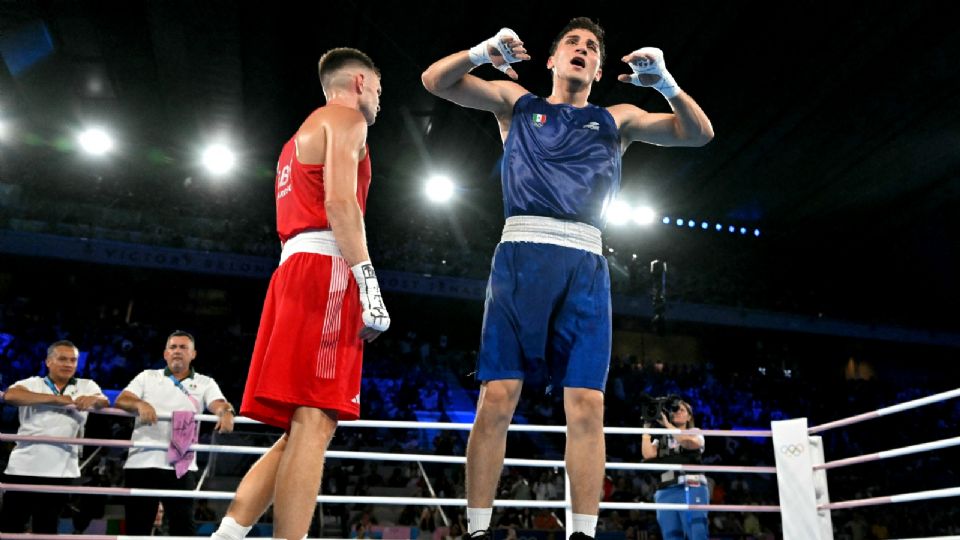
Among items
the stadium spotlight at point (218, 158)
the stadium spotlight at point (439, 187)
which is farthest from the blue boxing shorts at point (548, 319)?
the stadium spotlight at point (218, 158)

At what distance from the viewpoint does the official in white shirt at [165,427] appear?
13.8ft

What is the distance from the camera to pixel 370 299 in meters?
2.12

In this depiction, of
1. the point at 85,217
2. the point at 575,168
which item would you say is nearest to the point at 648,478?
the point at 575,168

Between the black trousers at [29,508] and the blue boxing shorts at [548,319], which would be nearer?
the blue boxing shorts at [548,319]

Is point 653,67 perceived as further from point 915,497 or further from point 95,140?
point 95,140

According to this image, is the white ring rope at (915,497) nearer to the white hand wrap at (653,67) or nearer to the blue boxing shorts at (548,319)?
the blue boxing shorts at (548,319)

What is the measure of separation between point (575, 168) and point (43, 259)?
1536cm

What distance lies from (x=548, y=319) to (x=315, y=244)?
2.52 ft

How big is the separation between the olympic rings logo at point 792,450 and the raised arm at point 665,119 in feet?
5.17

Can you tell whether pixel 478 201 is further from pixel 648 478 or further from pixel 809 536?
pixel 809 536

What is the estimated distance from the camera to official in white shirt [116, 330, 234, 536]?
4.20 m

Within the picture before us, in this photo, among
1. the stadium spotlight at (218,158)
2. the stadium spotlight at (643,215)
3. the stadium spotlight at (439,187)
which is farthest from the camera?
the stadium spotlight at (643,215)

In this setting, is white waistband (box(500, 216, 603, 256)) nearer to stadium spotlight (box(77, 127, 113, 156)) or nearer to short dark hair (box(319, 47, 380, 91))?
short dark hair (box(319, 47, 380, 91))

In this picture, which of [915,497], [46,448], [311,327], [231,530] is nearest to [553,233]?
[311,327]
